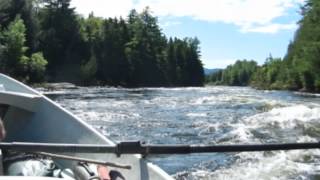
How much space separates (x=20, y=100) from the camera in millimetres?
8742

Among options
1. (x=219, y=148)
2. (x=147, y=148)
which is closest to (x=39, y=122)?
(x=147, y=148)

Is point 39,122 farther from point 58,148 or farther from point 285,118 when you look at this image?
point 285,118

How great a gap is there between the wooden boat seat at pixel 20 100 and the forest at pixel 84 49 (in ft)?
199

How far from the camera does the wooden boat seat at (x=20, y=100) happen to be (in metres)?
8.73

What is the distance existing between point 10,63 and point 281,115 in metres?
53.8

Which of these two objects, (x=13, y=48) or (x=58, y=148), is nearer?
(x=58, y=148)

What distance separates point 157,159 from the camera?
40.9 ft

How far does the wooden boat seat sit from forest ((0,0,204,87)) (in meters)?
60.6

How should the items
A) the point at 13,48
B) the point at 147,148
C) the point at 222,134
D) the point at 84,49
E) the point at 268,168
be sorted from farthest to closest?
the point at 84,49 → the point at 13,48 → the point at 222,134 → the point at 268,168 → the point at 147,148

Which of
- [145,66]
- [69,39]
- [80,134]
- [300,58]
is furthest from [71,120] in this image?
[145,66]

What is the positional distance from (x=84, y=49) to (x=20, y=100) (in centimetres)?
8901

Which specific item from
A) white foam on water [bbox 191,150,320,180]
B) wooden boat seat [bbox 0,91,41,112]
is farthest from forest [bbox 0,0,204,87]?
wooden boat seat [bbox 0,91,41,112]

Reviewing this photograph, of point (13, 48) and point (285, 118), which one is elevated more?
point (13, 48)

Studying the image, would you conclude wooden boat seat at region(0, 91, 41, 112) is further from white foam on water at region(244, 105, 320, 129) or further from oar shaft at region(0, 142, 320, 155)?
white foam on water at region(244, 105, 320, 129)
